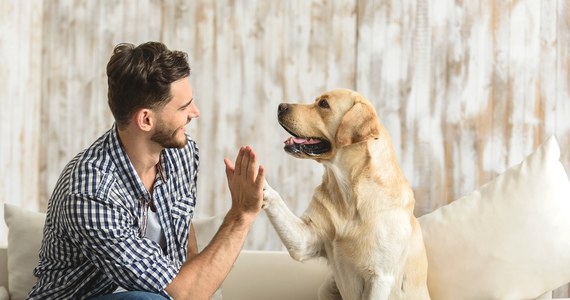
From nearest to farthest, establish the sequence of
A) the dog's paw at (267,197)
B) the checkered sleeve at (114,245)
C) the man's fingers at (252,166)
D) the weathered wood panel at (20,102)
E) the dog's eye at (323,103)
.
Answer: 1. the checkered sleeve at (114,245)
2. the man's fingers at (252,166)
3. the dog's paw at (267,197)
4. the dog's eye at (323,103)
5. the weathered wood panel at (20,102)

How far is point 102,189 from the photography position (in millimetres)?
1833

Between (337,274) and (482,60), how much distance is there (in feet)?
4.23

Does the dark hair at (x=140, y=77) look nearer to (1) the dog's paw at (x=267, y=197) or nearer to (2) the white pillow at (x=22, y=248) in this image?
(1) the dog's paw at (x=267, y=197)

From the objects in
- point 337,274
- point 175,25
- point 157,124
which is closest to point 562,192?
point 337,274

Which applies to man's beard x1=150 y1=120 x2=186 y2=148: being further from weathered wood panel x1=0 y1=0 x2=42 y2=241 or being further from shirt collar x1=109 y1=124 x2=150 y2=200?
weathered wood panel x1=0 y1=0 x2=42 y2=241

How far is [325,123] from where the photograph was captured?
220 cm

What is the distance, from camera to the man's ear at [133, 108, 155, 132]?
197 centimetres

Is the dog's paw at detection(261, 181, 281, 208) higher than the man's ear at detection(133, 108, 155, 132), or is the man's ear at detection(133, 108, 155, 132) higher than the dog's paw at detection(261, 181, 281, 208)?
the man's ear at detection(133, 108, 155, 132)

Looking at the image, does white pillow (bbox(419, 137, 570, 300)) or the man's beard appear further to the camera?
white pillow (bbox(419, 137, 570, 300))

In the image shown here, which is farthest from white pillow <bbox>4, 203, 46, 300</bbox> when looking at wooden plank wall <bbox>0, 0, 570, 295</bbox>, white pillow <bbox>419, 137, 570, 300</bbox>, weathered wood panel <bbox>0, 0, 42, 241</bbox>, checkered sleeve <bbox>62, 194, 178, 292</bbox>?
white pillow <bbox>419, 137, 570, 300</bbox>

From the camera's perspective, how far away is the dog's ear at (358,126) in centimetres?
213

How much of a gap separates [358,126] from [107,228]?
769 millimetres

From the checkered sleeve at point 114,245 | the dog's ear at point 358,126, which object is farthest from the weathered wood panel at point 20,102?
the dog's ear at point 358,126

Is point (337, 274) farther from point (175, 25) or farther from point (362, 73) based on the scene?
point (175, 25)
